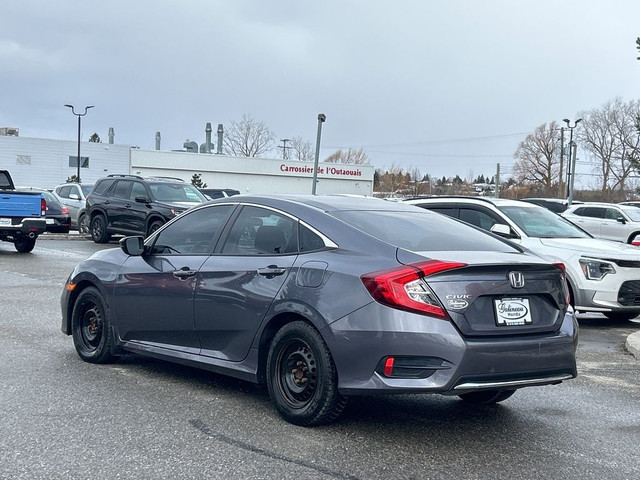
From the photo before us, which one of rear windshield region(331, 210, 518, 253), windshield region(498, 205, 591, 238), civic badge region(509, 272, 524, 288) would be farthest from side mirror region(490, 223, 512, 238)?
civic badge region(509, 272, 524, 288)

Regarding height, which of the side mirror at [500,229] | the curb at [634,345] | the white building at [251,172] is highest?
the white building at [251,172]

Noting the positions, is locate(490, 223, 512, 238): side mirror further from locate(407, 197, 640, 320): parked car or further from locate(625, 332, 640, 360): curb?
locate(625, 332, 640, 360): curb

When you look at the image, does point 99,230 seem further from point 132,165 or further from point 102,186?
point 132,165

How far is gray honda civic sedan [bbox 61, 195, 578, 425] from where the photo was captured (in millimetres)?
5027

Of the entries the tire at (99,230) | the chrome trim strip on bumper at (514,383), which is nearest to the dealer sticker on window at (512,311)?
the chrome trim strip on bumper at (514,383)

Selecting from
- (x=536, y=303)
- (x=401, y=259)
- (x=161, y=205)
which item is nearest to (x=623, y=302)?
(x=536, y=303)

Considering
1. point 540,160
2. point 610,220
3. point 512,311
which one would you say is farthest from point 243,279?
point 540,160

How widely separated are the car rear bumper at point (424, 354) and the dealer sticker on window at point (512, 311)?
10cm

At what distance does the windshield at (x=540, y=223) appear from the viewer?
11.6 m

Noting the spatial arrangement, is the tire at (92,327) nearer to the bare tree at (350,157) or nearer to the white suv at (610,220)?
the white suv at (610,220)

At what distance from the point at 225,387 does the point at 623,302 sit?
5.95 metres

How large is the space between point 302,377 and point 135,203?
18154 millimetres

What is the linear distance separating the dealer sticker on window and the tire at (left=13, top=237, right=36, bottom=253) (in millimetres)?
16765

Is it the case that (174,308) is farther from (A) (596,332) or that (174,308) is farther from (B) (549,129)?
(B) (549,129)
